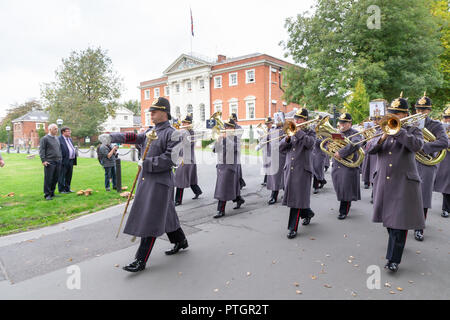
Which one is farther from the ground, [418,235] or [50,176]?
[50,176]

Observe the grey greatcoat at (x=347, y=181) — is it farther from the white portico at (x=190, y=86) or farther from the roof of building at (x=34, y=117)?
the roof of building at (x=34, y=117)

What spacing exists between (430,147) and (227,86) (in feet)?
132

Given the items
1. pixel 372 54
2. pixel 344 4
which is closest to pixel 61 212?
pixel 372 54

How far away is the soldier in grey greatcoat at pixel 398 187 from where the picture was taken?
3848 mm

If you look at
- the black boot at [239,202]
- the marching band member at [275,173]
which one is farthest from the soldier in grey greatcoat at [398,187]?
the marching band member at [275,173]

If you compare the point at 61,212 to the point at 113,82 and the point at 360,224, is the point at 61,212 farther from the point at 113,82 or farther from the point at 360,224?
the point at 113,82

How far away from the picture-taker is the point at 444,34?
2391 centimetres

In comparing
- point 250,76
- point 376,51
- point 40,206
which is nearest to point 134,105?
point 250,76

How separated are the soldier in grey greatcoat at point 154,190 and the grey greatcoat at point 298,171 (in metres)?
2.23

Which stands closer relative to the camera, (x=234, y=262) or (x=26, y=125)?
(x=234, y=262)

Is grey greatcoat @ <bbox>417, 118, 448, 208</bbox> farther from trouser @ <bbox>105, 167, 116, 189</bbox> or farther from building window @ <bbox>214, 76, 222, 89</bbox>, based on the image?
building window @ <bbox>214, 76, 222, 89</bbox>

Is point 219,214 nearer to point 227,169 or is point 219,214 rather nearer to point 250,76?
point 227,169

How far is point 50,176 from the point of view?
859 cm
